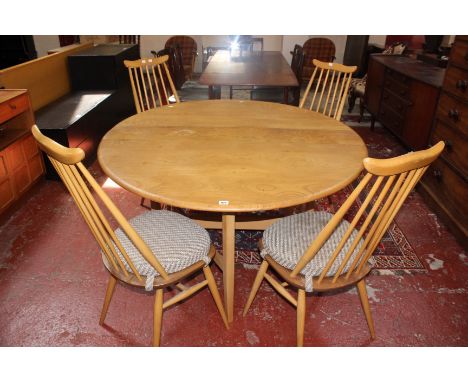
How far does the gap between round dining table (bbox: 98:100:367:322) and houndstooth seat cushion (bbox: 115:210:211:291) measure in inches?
5.0

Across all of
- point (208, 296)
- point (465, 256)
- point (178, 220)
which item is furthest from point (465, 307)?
point (178, 220)

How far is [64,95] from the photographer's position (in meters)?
3.82

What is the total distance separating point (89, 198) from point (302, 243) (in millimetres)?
850

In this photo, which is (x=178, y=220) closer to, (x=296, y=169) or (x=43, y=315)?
(x=296, y=169)

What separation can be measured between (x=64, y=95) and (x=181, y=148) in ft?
8.99

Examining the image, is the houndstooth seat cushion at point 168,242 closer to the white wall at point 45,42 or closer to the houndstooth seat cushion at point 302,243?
the houndstooth seat cushion at point 302,243

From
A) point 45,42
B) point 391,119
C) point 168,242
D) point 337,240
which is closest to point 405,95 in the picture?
point 391,119

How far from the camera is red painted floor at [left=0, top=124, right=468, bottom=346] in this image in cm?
166

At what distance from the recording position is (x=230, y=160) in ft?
5.17

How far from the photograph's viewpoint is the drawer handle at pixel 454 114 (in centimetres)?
235

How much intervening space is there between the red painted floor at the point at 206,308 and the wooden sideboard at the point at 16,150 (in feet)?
1.29

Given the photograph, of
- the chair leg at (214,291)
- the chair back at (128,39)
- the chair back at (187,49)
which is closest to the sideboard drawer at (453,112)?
the chair leg at (214,291)

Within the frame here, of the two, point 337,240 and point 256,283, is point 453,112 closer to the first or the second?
point 337,240

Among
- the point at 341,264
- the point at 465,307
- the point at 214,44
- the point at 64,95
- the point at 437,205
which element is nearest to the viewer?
the point at 341,264
